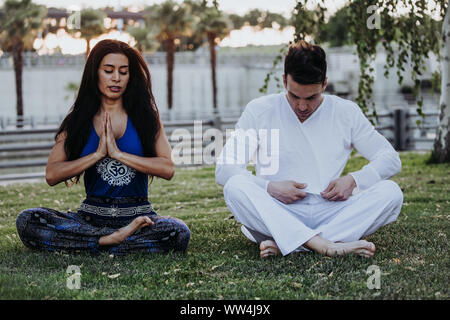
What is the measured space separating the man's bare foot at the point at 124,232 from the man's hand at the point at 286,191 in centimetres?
78

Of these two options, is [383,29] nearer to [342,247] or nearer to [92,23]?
[342,247]

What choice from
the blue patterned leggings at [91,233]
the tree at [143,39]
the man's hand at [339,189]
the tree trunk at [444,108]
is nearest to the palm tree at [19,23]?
the tree at [143,39]

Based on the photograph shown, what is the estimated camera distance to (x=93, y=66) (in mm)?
4078

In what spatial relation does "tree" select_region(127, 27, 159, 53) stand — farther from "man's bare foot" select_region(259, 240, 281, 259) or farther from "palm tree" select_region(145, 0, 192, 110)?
"man's bare foot" select_region(259, 240, 281, 259)

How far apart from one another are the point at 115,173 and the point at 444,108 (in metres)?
7.07

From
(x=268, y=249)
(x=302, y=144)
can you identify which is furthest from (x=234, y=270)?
(x=302, y=144)

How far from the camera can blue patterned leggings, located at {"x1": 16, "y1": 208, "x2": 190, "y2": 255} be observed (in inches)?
160

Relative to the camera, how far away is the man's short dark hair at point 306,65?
3.70 m

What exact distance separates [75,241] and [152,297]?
3.89 ft

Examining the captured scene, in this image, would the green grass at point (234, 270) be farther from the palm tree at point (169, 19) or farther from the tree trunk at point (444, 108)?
the palm tree at point (169, 19)

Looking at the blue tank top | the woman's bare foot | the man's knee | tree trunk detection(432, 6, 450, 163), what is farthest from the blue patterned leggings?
tree trunk detection(432, 6, 450, 163)

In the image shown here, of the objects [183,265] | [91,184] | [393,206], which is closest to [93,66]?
[91,184]

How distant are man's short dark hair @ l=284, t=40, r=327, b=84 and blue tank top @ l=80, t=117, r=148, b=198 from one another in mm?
1099

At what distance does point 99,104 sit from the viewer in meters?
4.18
